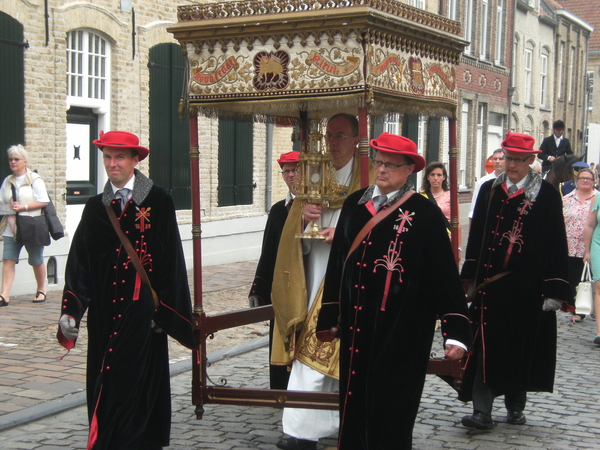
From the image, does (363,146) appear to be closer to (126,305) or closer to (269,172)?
(126,305)

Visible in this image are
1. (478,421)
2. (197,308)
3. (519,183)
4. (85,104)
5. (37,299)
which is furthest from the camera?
(85,104)

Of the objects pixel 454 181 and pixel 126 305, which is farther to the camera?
pixel 454 181

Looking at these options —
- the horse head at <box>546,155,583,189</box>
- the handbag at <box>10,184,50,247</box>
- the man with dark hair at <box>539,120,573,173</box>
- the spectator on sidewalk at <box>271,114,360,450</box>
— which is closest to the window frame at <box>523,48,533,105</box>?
the man with dark hair at <box>539,120,573,173</box>

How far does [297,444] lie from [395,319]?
133 cm

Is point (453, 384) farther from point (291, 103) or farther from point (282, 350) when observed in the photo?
point (291, 103)

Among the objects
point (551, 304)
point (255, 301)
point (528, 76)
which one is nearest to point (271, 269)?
point (255, 301)

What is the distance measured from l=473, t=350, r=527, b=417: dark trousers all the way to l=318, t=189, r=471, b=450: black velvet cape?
1714 mm

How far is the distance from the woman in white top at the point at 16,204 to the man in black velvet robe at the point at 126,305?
5632 millimetres

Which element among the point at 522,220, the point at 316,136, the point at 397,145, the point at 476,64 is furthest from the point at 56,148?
the point at 476,64

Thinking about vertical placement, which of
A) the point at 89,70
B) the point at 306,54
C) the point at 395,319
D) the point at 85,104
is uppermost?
the point at 89,70

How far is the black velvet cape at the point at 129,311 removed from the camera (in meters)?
4.77

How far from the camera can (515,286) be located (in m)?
6.04

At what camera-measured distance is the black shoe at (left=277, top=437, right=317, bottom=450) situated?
529 centimetres

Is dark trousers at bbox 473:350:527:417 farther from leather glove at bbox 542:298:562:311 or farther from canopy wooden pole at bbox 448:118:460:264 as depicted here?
canopy wooden pole at bbox 448:118:460:264
